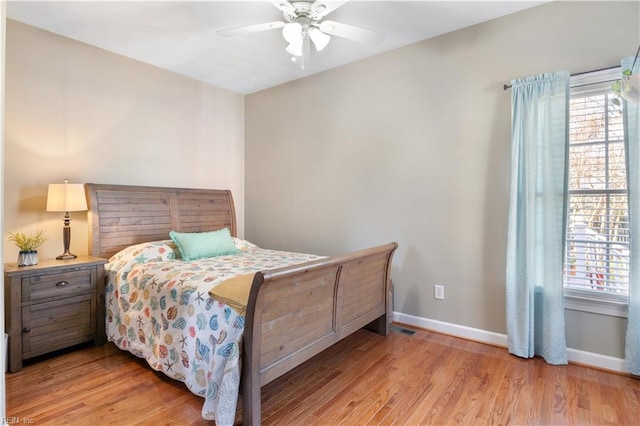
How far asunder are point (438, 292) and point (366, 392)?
1341mm

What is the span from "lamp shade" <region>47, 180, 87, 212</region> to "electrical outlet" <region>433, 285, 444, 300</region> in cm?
317

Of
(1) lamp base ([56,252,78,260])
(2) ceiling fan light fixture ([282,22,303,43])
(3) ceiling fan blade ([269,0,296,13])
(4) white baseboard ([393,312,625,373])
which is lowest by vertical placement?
(4) white baseboard ([393,312,625,373])

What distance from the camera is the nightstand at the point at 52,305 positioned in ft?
7.98

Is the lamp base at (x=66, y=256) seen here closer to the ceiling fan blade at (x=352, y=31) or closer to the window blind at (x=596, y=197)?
the ceiling fan blade at (x=352, y=31)

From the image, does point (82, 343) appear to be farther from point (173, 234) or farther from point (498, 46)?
point (498, 46)

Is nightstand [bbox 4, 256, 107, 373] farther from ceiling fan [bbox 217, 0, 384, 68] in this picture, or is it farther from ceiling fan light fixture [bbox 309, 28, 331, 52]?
ceiling fan light fixture [bbox 309, 28, 331, 52]

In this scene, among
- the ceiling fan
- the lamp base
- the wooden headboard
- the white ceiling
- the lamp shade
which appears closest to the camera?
the ceiling fan

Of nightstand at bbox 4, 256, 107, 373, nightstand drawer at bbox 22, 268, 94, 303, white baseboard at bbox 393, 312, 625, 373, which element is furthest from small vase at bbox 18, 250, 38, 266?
white baseboard at bbox 393, 312, 625, 373

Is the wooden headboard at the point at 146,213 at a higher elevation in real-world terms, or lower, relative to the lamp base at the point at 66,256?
higher

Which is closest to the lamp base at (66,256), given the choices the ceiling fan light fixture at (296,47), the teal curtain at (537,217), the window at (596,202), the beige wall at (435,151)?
the beige wall at (435,151)

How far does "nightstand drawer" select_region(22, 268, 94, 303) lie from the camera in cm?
250

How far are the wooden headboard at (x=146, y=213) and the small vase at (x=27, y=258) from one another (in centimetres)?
47

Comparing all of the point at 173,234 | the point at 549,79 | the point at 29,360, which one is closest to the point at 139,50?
the point at 173,234

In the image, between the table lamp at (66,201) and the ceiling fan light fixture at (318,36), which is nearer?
the ceiling fan light fixture at (318,36)
